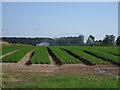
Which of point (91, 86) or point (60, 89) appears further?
point (91, 86)

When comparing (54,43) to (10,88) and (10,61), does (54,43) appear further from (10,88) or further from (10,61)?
(10,88)

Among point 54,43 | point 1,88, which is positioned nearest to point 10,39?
point 54,43

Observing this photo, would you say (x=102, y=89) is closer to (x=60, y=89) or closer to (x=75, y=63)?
(x=60, y=89)

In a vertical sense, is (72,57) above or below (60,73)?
above

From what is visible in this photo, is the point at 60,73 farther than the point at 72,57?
No

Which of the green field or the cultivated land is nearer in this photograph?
the cultivated land

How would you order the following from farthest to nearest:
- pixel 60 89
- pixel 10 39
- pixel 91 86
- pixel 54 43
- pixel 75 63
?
pixel 10 39
pixel 54 43
pixel 75 63
pixel 91 86
pixel 60 89

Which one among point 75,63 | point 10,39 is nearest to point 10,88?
point 75,63

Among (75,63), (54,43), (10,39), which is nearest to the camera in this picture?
(75,63)

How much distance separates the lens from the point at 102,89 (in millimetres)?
7938

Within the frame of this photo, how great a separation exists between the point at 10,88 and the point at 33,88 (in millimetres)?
850

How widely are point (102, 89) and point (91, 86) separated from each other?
47 centimetres

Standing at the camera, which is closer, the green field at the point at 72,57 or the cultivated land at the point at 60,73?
the cultivated land at the point at 60,73

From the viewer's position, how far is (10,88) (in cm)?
828
